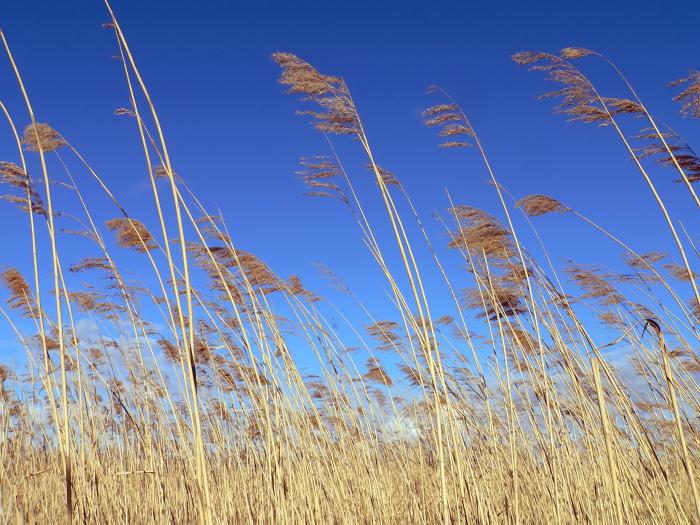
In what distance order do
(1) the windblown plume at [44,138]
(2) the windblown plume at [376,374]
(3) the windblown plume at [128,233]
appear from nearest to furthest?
(1) the windblown plume at [44,138], (3) the windblown plume at [128,233], (2) the windblown plume at [376,374]

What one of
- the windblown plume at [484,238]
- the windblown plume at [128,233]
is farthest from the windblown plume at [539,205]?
the windblown plume at [128,233]

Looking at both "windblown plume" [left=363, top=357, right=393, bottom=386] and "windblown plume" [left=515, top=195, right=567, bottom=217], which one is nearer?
"windblown plume" [left=515, top=195, right=567, bottom=217]

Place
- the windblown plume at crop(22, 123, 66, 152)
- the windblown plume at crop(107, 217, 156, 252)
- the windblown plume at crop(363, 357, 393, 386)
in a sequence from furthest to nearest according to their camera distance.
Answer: the windblown plume at crop(363, 357, 393, 386)
the windblown plume at crop(107, 217, 156, 252)
the windblown plume at crop(22, 123, 66, 152)

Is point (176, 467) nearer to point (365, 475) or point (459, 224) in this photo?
point (365, 475)

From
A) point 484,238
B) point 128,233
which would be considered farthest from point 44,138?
point 484,238

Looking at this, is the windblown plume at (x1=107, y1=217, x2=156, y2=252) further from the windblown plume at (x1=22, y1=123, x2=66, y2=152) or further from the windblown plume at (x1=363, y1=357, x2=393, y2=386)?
the windblown plume at (x1=363, y1=357, x2=393, y2=386)

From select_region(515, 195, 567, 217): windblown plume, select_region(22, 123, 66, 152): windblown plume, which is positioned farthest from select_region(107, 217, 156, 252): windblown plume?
select_region(515, 195, 567, 217): windblown plume

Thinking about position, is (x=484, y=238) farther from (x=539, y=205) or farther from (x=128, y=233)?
(x=128, y=233)

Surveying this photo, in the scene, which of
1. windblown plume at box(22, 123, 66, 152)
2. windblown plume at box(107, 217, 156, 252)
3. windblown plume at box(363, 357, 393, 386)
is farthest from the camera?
windblown plume at box(363, 357, 393, 386)

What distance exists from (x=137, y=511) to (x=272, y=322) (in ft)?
5.01

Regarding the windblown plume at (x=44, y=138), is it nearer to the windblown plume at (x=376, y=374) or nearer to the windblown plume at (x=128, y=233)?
the windblown plume at (x=128, y=233)

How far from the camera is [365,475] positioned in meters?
3.83

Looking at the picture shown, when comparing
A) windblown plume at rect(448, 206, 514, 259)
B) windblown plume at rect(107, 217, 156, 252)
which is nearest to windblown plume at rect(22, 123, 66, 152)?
windblown plume at rect(107, 217, 156, 252)

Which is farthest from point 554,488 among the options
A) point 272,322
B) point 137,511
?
point 137,511
